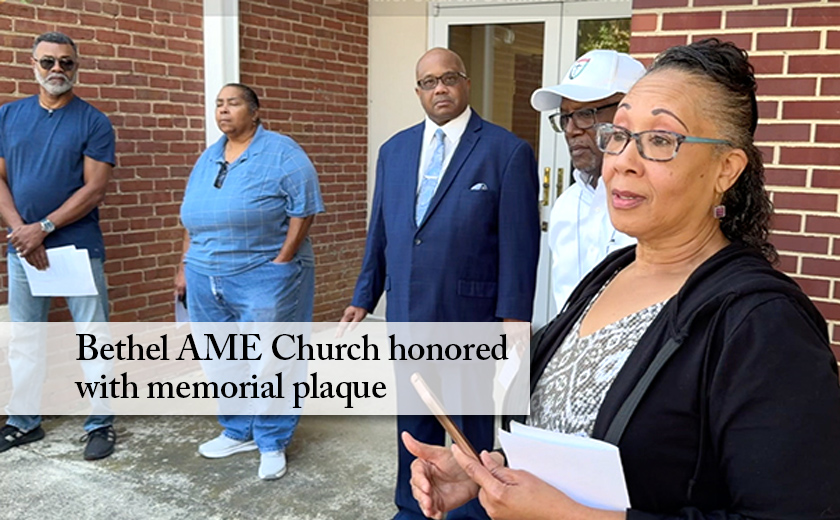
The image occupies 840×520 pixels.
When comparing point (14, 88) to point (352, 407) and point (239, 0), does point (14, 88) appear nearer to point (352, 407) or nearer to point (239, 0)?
point (239, 0)

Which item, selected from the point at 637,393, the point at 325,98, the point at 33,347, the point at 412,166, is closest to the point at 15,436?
the point at 33,347

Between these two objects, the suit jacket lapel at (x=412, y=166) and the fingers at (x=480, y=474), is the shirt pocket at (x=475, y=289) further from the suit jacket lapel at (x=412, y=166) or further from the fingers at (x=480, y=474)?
the fingers at (x=480, y=474)

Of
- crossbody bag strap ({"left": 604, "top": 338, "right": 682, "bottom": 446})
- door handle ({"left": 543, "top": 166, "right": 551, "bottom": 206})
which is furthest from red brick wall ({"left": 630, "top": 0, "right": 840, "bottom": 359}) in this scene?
door handle ({"left": 543, "top": 166, "right": 551, "bottom": 206})

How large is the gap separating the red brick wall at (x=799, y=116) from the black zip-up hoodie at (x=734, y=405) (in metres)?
1.52

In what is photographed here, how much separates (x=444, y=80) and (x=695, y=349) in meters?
2.21

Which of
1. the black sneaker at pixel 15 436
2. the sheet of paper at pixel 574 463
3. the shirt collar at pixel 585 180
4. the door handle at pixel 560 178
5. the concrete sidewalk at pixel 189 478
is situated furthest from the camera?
the door handle at pixel 560 178

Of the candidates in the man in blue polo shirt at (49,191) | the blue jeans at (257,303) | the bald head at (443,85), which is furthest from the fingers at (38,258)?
the bald head at (443,85)

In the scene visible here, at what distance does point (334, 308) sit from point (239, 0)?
8.49 feet

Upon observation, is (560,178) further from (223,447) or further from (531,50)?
(223,447)

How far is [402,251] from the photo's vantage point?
3.13 m

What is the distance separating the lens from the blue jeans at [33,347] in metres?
4.07

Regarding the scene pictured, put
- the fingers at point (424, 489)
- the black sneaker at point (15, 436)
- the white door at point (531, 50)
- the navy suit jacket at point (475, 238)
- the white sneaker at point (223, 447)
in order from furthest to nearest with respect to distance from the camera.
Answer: the white door at point (531, 50) < the black sneaker at point (15, 436) < the white sneaker at point (223, 447) < the navy suit jacket at point (475, 238) < the fingers at point (424, 489)

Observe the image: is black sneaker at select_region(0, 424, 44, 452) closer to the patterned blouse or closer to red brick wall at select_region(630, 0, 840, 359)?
the patterned blouse

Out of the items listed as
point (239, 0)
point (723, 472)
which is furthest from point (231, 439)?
point (723, 472)
